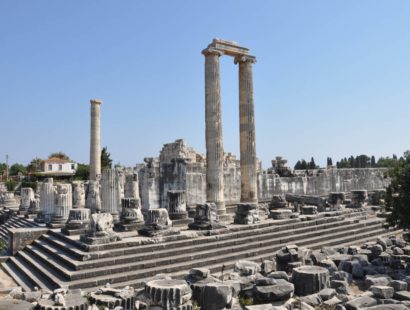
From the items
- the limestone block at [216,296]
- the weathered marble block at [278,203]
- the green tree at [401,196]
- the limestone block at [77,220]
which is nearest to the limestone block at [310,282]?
the limestone block at [216,296]

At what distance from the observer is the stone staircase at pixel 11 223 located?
15.2 meters

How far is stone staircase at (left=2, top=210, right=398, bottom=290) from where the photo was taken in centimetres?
881

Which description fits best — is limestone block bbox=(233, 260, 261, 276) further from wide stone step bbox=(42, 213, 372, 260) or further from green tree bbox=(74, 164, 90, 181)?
green tree bbox=(74, 164, 90, 181)

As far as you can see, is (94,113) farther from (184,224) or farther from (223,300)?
(223,300)

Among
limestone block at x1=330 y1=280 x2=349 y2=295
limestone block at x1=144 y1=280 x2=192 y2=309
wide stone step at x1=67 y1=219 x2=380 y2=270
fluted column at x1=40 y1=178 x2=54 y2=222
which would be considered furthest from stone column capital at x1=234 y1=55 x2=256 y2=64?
limestone block at x1=144 y1=280 x2=192 y2=309

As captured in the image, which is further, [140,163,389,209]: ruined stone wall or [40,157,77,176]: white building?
[40,157,77,176]: white building

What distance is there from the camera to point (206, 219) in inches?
472

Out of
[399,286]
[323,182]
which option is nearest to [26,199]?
[399,286]

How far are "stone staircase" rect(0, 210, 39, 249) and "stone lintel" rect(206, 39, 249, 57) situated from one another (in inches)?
406

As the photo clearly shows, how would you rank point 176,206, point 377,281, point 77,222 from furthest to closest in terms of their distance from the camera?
point 176,206, point 77,222, point 377,281

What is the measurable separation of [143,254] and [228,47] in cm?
998

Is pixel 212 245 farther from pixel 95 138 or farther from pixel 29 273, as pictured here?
pixel 95 138

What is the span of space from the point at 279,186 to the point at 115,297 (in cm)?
1864

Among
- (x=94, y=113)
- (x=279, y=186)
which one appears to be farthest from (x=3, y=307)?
(x=279, y=186)
